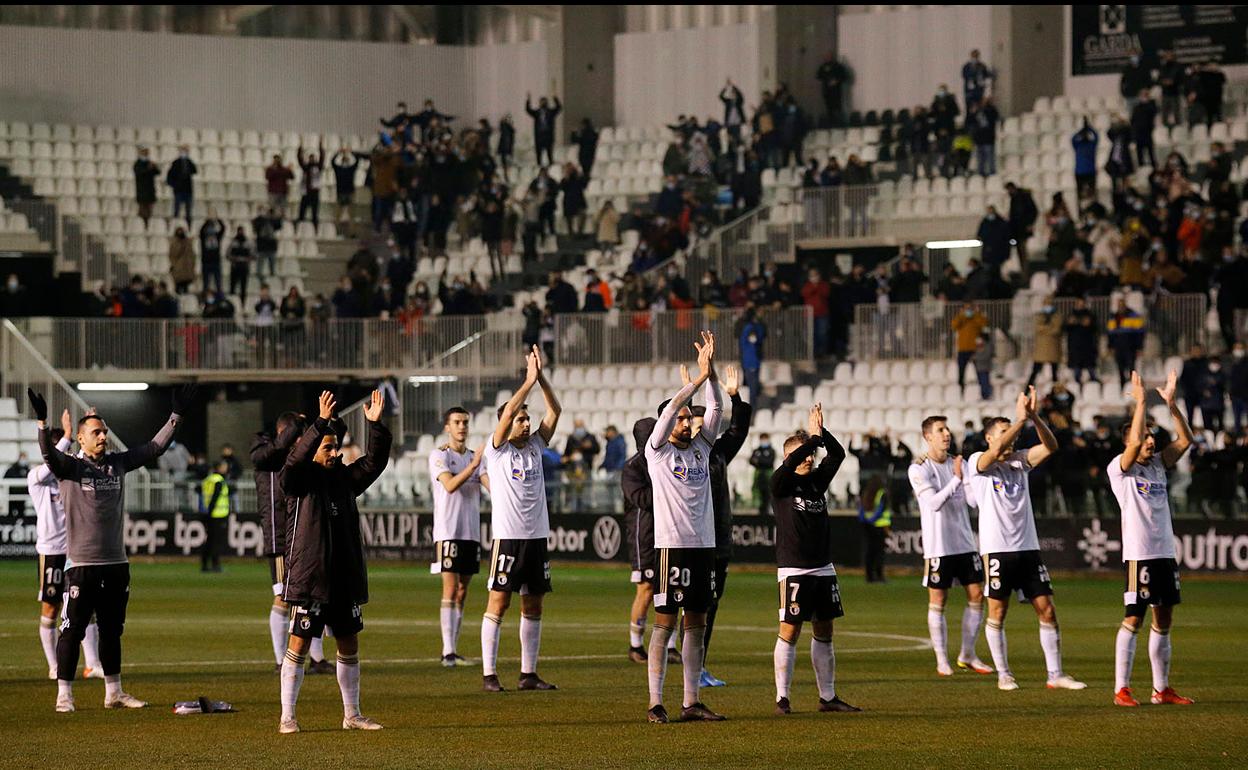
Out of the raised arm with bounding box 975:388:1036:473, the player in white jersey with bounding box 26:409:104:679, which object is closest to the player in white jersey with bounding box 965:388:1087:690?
the raised arm with bounding box 975:388:1036:473

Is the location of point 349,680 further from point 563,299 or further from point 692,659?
point 563,299

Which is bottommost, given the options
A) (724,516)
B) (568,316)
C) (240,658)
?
(240,658)

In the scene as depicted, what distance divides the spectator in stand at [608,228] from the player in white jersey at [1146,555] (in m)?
33.2

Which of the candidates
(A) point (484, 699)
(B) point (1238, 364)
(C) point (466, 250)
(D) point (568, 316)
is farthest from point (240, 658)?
(C) point (466, 250)

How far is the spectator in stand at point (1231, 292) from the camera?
35.6 metres

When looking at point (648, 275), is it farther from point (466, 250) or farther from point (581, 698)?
point (581, 698)

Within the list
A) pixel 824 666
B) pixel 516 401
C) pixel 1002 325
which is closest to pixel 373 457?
pixel 516 401

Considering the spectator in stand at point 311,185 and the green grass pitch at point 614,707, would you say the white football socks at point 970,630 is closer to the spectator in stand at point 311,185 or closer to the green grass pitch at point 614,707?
the green grass pitch at point 614,707

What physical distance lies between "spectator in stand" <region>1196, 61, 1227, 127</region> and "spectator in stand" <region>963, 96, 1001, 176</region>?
4.46 metres

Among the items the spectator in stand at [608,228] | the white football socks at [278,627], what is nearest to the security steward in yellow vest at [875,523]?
the white football socks at [278,627]

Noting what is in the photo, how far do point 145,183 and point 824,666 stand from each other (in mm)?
37245

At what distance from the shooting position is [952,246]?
42.4 meters

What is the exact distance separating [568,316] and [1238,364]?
14.3 metres

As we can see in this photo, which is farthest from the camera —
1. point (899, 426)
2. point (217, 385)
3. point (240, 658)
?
point (217, 385)
